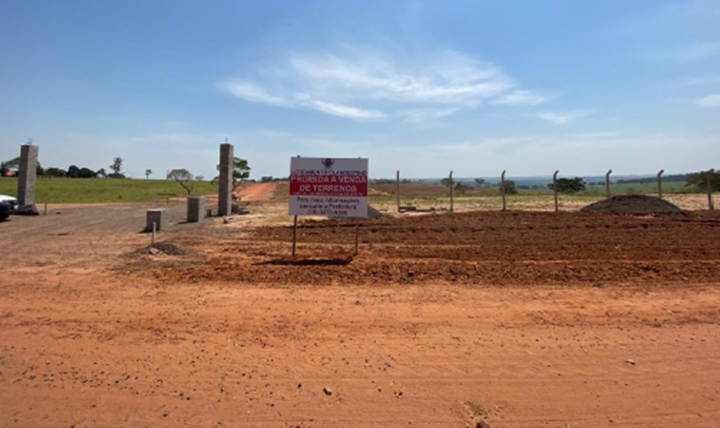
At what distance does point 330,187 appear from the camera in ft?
32.3

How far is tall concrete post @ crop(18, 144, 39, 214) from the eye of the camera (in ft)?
71.1

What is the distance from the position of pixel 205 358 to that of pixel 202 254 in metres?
6.22

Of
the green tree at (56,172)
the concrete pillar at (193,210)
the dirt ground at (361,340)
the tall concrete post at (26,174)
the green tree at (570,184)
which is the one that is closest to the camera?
the dirt ground at (361,340)

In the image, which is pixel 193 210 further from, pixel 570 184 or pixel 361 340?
pixel 570 184

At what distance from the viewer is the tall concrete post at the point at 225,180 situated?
66.2ft

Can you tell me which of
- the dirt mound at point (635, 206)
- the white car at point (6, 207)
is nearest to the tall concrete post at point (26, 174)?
the white car at point (6, 207)

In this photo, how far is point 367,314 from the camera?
5398 millimetres

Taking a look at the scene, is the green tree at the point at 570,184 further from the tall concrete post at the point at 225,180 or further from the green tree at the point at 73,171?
the green tree at the point at 73,171

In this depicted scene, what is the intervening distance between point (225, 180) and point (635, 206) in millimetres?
20473

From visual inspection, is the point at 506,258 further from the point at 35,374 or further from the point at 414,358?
the point at 35,374

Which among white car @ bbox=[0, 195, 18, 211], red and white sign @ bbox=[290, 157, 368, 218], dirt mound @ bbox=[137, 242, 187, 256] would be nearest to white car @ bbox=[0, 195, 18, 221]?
white car @ bbox=[0, 195, 18, 211]

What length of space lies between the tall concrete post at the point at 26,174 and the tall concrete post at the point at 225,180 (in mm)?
10509

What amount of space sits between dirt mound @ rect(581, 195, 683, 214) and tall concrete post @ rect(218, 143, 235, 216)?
60.0 feet

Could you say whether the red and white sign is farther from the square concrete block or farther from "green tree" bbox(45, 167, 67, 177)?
"green tree" bbox(45, 167, 67, 177)
